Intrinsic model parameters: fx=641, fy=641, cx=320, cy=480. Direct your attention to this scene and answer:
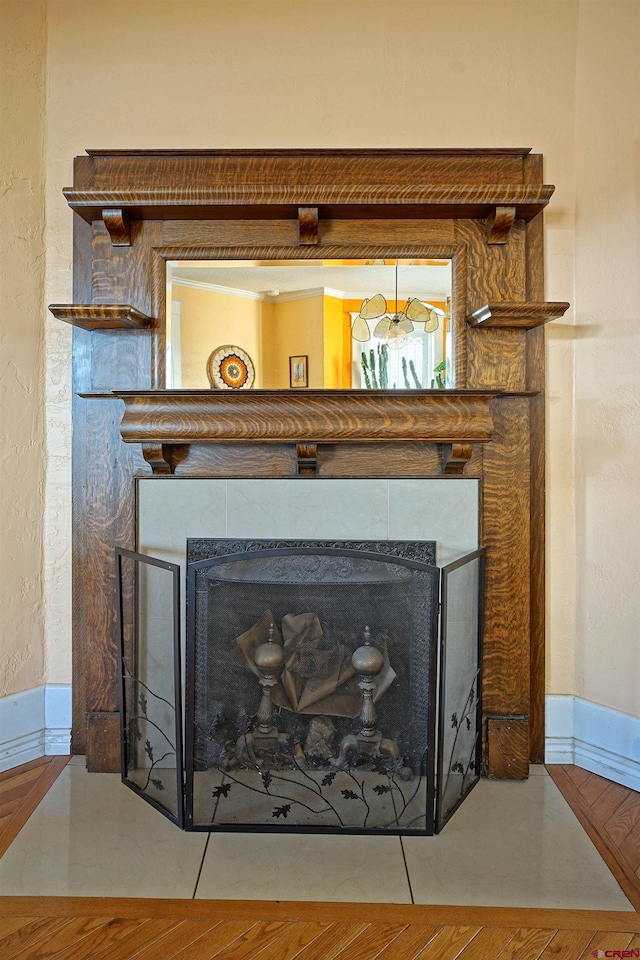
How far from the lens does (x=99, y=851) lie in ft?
5.82

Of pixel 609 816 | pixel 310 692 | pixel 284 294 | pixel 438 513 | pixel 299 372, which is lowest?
pixel 609 816

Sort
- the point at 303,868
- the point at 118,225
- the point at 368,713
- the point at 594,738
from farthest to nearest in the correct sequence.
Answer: the point at 594,738 → the point at 118,225 → the point at 368,713 → the point at 303,868

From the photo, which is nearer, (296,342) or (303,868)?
(303,868)

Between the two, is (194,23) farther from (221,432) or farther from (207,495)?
(207,495)

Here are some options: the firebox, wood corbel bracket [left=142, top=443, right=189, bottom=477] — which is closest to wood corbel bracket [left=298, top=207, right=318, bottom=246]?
wood corbel bracket [left=142, top=443, right=189, bottom=477]

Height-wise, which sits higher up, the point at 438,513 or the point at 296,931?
the point at 438,513

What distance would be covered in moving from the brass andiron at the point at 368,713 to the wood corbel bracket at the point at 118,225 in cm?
153

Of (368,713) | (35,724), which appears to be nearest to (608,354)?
(368,713)

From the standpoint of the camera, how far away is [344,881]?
1.65m

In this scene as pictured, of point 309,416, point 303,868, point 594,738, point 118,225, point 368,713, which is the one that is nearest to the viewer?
point 303,868

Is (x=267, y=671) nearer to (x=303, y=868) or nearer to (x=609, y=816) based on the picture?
(x=303, y=868)

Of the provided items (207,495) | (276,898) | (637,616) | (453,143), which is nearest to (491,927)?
(276,898)

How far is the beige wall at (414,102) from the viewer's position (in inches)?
89.2

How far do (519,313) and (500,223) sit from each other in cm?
34
